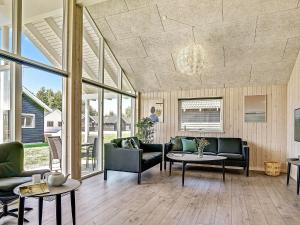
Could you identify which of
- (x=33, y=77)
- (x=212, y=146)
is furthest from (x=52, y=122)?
(x=212, y=146)

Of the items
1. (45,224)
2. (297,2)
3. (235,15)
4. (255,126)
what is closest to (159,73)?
(235,15)

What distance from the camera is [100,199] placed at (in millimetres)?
3562

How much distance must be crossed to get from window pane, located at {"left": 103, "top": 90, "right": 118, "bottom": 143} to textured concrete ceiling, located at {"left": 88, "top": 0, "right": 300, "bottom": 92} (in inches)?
41.4

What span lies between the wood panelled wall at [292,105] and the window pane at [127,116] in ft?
14.2

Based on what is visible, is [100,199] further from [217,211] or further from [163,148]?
[163,148]

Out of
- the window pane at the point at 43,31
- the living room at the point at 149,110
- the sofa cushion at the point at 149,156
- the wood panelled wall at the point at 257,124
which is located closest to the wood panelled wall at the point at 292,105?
the living room at the point at 149,110

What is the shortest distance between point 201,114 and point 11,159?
5.06 m

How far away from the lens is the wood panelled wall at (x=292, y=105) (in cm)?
477

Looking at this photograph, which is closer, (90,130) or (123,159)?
(123,159)

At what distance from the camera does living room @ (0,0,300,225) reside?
3.14 metres

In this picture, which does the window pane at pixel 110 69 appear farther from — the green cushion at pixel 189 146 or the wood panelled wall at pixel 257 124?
the green cushion at pixel 189 146

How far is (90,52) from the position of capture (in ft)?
17.1

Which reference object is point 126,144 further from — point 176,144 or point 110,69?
point 110,69

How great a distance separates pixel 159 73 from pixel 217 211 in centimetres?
410
